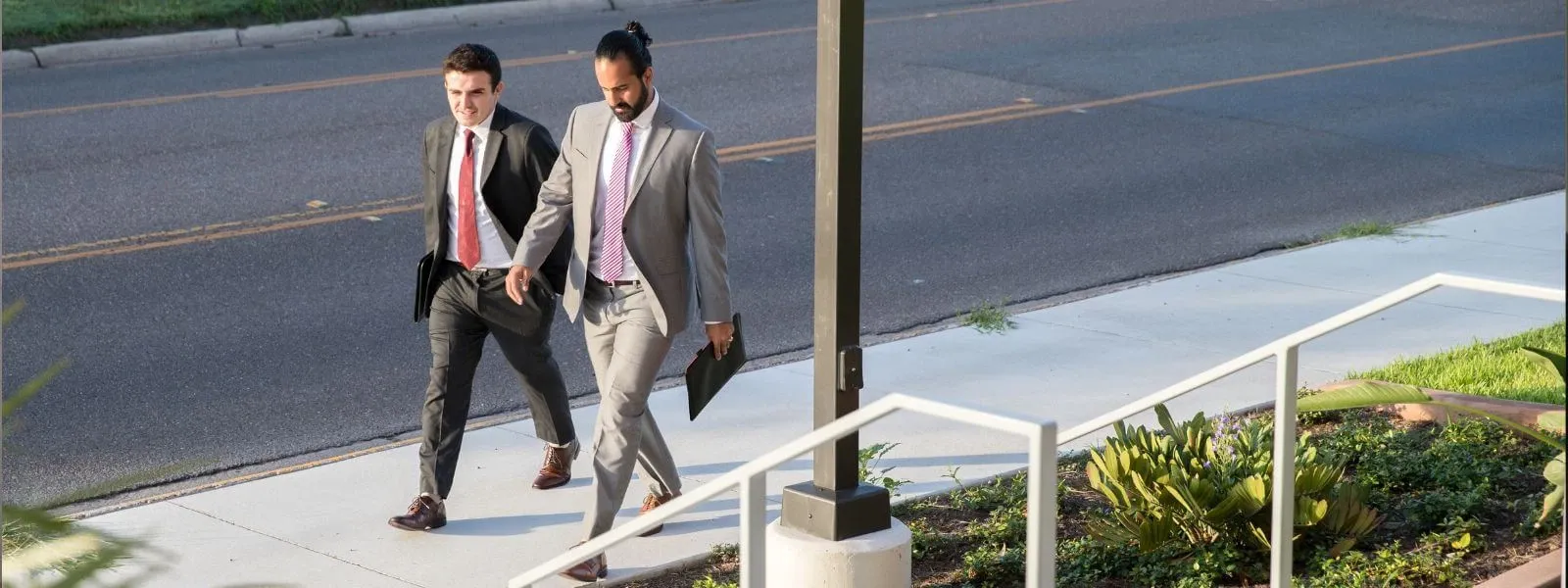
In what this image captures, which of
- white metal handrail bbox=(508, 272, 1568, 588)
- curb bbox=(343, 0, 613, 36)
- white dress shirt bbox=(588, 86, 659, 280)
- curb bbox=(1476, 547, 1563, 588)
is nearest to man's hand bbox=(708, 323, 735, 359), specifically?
white dress shirt bbox=(588, 86, 659, 280)

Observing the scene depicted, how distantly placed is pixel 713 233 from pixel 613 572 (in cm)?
114

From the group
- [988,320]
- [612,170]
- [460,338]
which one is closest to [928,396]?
[988,320]

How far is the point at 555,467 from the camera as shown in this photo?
6602 millimetres

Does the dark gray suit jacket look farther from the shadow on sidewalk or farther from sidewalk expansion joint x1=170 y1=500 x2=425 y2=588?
sidewalk expansion joint x1=170 y1=500 x2=425 y2=588

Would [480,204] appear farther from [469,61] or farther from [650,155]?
[650,155]

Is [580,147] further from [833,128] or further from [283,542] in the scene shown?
[283,542]

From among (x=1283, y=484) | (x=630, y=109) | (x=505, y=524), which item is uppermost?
(x=630, y=109)

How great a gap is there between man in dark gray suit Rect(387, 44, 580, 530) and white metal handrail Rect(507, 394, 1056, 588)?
94.5 inches

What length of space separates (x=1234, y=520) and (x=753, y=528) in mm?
2199

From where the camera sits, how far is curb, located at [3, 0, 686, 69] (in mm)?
16031

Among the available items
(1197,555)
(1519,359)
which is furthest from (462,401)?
(1519,359)

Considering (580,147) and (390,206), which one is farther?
(390,206)

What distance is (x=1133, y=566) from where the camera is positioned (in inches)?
212

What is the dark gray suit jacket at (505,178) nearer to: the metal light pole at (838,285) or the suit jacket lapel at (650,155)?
the suit jacket lapel at (650,155)
